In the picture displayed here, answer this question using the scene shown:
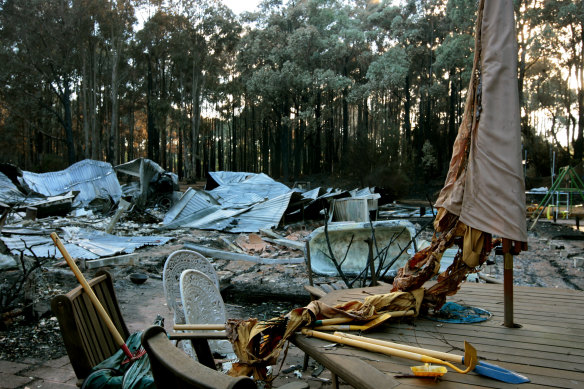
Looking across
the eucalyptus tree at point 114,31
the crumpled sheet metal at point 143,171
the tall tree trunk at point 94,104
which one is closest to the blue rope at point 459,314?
the crumpled sheet metal at point 143,171

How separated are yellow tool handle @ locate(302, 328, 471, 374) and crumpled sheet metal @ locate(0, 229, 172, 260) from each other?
6.15 m

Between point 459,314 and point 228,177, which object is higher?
point 228,177

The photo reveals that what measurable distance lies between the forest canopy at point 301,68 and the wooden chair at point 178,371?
77.4ft

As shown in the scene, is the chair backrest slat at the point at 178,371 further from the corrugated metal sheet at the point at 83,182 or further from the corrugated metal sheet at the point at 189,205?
the corrugated metal sheet at the point at 83,182

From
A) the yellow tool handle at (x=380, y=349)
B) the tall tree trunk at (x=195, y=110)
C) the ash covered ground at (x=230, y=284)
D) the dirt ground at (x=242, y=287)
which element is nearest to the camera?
the yellow tool handle at (x=380, y=349)

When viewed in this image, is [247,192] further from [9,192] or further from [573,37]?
[573,37]

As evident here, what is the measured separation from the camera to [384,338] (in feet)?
7.71

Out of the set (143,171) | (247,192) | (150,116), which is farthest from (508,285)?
(150,116)

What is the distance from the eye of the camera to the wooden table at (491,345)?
1.80m

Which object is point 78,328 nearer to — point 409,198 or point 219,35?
point 409,198

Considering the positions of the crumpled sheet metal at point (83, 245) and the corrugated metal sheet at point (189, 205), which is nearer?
the crumpled sheet metal at point (83, 245)

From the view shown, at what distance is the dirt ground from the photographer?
4344 mm

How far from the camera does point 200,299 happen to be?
3.23m

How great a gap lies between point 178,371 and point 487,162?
2024 mm
